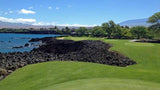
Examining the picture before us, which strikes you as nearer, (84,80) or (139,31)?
(84,80)

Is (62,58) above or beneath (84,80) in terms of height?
beneath

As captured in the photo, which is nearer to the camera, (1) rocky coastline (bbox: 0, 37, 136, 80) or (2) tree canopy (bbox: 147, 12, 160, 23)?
→ (1) rocky coastline (bbox: 0, 37, 136, 80)

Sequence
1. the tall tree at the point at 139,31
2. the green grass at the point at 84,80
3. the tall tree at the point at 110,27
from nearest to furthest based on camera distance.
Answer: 1. the green grass at the point at 84,80
2. the tall tree at the point at 139,31
3. the tall tree at the point at 110,27

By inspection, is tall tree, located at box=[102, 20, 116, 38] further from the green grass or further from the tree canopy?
the green grass

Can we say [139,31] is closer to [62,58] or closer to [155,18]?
[155,18]

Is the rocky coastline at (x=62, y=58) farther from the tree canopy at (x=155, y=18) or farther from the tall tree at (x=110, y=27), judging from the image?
the tall tree at (x=110, y=27)

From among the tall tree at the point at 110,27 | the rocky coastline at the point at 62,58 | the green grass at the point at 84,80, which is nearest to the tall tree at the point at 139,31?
the tall tree at the point at 110,27

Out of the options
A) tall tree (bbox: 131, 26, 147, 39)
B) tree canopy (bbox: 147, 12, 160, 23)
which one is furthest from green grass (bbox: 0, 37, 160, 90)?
tall tree (bbox: 131, 26, 147, 39)

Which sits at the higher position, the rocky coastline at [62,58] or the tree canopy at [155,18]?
the tree canopy at [155,18]

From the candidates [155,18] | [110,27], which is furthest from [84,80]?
[110,27]

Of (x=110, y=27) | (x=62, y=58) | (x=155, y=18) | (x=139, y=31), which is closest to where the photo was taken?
(x=62, y=58)

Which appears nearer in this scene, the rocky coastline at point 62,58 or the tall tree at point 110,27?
the rocky coastline at point 62,58

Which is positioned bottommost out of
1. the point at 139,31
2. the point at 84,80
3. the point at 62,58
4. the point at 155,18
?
the point at 62,58

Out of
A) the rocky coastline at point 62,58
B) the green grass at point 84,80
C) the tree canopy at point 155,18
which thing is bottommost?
the rocky coastline at point 62,58
